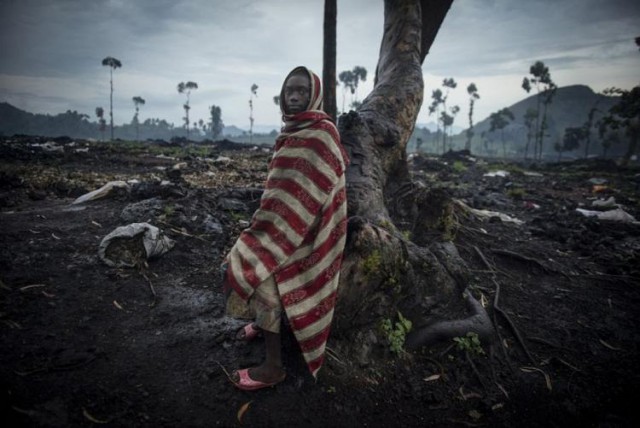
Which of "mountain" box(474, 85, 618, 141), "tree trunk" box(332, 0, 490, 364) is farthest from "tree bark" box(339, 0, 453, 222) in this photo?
"mountain" box(474, 85, 618, 141)

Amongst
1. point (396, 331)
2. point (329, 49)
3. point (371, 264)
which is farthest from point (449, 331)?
point (329, 49)

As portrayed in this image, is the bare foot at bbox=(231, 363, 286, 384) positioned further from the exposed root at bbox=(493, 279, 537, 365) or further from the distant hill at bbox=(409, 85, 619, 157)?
the distant hill at bbox=(409, 85, 619, 157)

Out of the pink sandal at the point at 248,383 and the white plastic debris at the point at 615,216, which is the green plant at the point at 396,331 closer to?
the pink sandal at the point at 248,383

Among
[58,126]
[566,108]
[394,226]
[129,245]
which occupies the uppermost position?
[566,108]

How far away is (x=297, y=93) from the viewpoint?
172cm

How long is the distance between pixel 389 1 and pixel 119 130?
11535 centimetres

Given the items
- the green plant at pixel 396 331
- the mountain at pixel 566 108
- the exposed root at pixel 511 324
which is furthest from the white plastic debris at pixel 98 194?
the mountain at pixel 566 108

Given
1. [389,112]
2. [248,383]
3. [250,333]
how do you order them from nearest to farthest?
[248,383], [250,333], [389,112]

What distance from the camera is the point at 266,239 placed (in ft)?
5.50

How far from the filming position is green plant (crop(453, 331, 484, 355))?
90.9 inches

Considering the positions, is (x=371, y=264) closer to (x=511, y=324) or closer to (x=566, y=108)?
(x=511, y=324)

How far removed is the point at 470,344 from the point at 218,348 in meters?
1.86

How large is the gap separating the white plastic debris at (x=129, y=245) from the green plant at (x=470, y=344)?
288 cm

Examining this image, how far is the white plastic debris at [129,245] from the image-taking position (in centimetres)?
292
